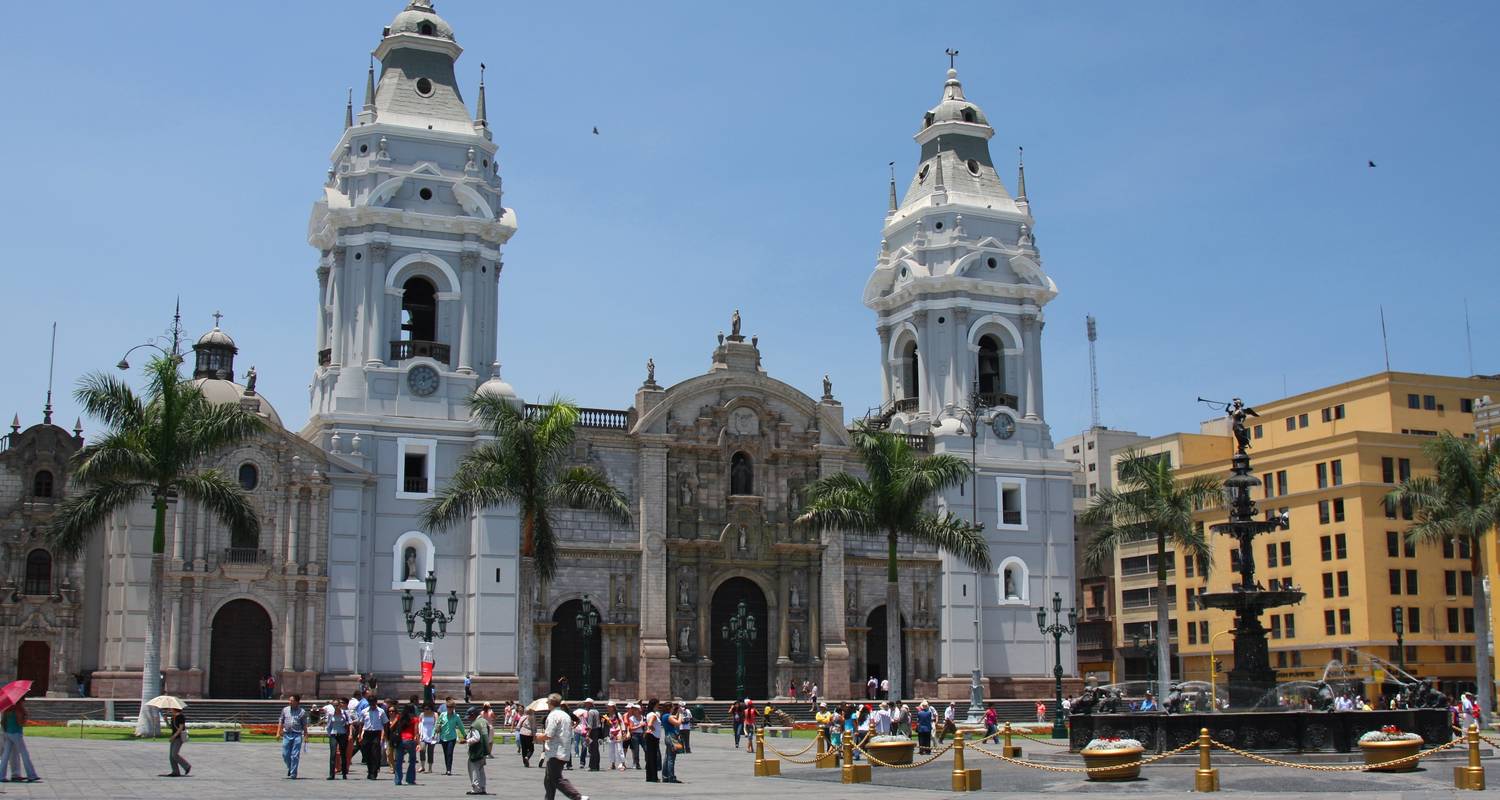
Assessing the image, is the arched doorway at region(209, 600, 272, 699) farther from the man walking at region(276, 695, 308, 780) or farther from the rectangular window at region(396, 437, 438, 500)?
the man walking at region(276, 695, 308, 780)

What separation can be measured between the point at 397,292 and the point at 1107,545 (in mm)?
28187

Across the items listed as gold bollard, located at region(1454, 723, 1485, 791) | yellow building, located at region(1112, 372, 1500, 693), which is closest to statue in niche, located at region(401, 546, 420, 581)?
yellow building, located at region(1112, 372, 1500, 693)

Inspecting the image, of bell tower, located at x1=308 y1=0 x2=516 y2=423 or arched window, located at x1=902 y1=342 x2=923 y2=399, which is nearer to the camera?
bell tower, located at x1=308 y1=0 x2=516 y2=423

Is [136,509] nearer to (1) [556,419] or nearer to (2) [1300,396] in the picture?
(1) [556,419]

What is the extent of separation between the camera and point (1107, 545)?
63812mm

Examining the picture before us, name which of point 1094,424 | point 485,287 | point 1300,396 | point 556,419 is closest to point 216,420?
point 556,419

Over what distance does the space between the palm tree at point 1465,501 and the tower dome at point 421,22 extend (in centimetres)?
3984

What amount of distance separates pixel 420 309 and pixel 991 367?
24680 mm

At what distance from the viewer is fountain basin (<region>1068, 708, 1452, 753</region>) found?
32.8m

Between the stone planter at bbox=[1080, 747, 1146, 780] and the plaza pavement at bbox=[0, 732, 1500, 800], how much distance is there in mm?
332

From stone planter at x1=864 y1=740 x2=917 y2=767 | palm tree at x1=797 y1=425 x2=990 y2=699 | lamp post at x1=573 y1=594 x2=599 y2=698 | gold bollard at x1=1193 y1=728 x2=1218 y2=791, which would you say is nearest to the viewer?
gold bollard at x1=1193 y1=728 x2=1218 y2=791

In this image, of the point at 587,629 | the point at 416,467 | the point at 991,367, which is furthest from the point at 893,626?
the point at 991,367

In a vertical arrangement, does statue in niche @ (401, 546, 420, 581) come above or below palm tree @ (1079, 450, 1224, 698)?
below

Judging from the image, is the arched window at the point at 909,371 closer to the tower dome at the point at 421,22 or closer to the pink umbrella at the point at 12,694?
the tower dome at the point at 421,22
